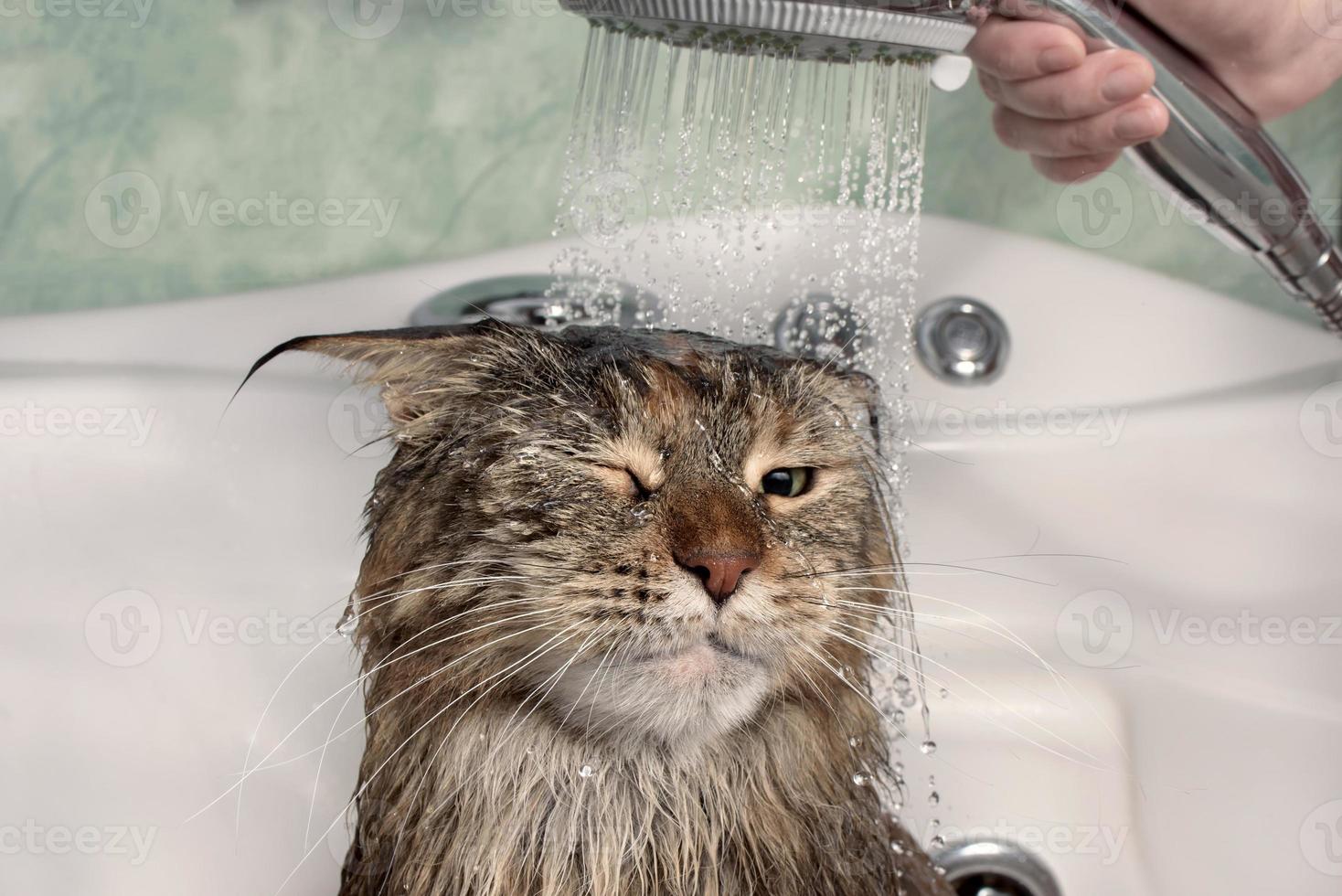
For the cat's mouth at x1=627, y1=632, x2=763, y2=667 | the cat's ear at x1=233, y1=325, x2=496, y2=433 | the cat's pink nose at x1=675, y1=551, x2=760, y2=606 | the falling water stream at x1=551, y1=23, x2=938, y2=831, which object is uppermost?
the falling water stream at x1=551, y1=23, x2=938, y2=831

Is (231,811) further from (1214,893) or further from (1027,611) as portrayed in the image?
(1214,893)

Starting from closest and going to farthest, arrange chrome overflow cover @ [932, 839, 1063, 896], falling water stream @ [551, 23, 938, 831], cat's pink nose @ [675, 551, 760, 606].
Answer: cat's pink nose @ [675, 551, 760, 606]
falling water stream @ [551, 23, 938, 831]
chrome overflow cover @ [932, 839, 1063, 896]

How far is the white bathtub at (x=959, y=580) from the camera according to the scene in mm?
1482

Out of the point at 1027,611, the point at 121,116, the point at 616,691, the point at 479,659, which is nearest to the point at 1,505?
the point at 121,116

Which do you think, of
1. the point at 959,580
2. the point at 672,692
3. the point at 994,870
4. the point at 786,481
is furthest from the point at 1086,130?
the point at 994,870

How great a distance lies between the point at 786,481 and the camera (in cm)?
120

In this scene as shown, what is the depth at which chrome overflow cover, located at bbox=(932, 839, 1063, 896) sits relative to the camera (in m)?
1.83

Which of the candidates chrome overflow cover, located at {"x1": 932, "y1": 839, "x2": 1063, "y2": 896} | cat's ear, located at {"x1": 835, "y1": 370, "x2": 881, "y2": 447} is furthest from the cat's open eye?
chrome overflow cover, located at {"x1": 932, "y1": 839, "x2": 1063, "y2": 896}

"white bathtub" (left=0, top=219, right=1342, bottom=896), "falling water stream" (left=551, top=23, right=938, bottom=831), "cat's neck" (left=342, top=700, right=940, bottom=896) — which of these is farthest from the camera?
"falling water stream" (left=551, top=23, right=938, bottom=831)

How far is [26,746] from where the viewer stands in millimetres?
1445

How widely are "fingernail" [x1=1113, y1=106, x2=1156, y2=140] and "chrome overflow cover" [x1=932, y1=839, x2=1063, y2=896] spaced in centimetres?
115

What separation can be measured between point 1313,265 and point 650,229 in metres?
0.91

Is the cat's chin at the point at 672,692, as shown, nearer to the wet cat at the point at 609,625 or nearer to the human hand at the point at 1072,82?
the wet cat at the point at 609,625

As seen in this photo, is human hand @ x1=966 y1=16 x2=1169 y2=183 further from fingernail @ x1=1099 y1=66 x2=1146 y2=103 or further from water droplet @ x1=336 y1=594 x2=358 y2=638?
water droplet @ x1=336 y1=594 x2=358 y2=638
